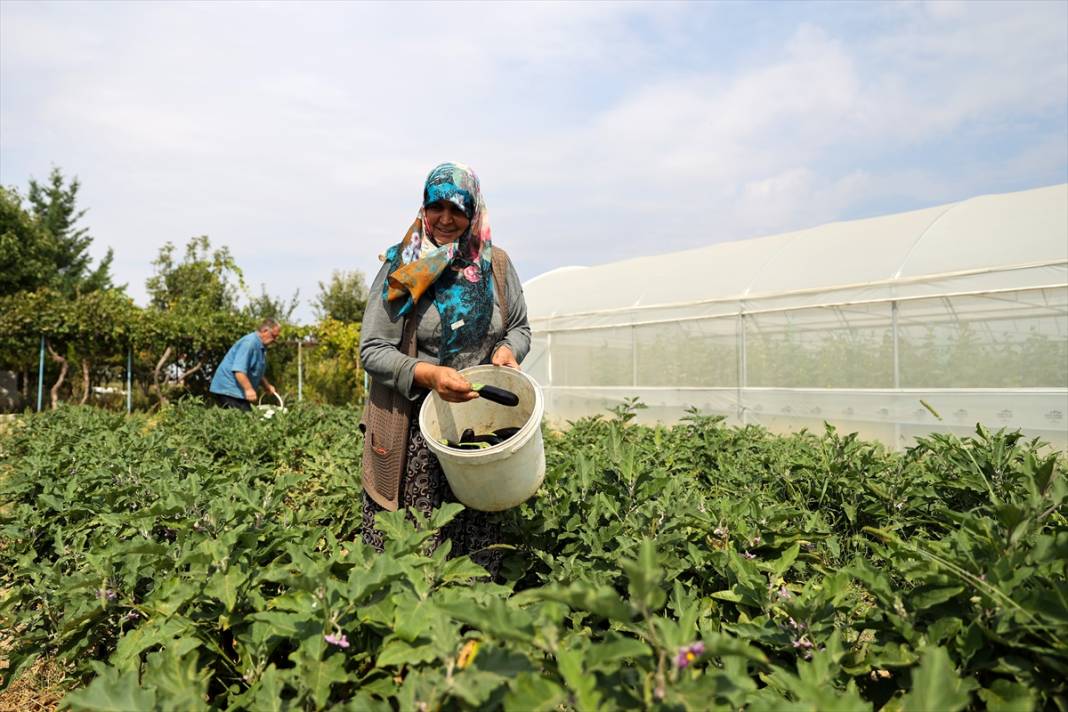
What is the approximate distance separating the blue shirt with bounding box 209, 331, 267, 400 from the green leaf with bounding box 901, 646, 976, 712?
721cm

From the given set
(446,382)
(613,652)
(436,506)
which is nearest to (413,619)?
(613,652)

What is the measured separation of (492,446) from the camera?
6.11ft

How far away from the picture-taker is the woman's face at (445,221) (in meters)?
2.27

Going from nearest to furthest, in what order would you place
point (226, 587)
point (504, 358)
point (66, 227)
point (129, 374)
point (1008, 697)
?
point (1008, 697) → point (226, 587) → point (504, 358) → point (129, 374) → point (66, 227)

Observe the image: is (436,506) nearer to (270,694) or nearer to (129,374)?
(270,694)

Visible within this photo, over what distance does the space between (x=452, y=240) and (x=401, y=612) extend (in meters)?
1.38

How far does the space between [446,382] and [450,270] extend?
1.55ft

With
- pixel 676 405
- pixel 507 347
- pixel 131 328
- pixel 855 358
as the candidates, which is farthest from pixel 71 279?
pixel 507 347

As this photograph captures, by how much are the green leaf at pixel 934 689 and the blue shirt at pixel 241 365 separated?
721cm

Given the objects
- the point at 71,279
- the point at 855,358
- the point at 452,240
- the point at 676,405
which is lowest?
the point at 676,405

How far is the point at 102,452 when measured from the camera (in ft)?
12.0

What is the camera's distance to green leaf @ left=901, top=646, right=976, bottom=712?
931 millimetres

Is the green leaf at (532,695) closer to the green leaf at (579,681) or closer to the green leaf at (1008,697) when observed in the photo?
the green leaf at (579,681)

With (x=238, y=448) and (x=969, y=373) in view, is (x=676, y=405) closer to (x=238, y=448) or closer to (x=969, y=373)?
(x=969, y=373)
